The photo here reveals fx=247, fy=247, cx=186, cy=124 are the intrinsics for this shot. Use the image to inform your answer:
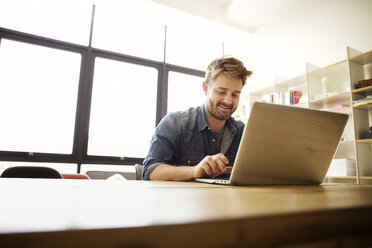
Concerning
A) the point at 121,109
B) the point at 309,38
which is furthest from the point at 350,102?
the point at 121,109

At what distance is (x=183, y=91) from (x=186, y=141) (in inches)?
144

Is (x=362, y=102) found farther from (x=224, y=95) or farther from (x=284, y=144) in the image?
(x=284, y=144)

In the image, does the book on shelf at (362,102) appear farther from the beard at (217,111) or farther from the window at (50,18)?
the window at (50,18)

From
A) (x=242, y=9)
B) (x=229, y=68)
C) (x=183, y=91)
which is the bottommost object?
(x=229, y=68)

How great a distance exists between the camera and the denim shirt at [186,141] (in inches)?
56.1

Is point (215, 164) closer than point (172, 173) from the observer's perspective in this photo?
Yes

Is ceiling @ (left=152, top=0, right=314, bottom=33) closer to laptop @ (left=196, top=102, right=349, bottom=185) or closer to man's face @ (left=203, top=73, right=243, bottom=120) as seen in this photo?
man's face @ (left=203, top=73, right=243, bottom=120)

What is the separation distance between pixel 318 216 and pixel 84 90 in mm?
4302

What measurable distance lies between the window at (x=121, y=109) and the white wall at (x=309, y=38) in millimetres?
2162

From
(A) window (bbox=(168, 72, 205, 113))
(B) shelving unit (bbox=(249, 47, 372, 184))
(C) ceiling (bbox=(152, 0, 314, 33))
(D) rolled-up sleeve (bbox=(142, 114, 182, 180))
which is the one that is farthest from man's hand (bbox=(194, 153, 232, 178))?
(A) window (bbox=(168, 72, 205, 113))

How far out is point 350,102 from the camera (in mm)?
3180

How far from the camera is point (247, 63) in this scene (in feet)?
16.8

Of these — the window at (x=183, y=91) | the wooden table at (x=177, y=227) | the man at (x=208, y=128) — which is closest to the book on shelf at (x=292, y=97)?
the window at (x=183, y=91)

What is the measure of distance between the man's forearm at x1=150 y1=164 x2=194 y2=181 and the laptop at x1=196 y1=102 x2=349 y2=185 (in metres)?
0.35
